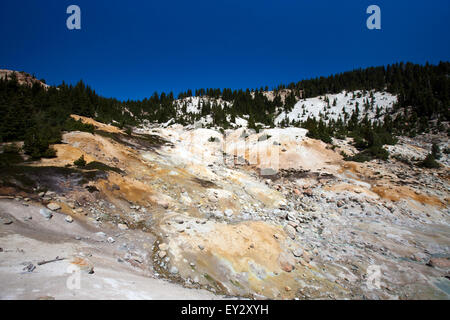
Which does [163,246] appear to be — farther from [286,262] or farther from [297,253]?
[297,253]

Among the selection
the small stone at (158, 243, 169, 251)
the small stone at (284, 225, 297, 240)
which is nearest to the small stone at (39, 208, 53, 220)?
the small stone at (158, 243, 169, 251)

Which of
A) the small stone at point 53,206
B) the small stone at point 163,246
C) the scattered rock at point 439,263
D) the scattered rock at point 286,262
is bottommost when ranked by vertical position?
the scattered rock at point 439,263

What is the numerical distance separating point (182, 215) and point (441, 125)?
55758mm

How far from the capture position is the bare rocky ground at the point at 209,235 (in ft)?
17.8

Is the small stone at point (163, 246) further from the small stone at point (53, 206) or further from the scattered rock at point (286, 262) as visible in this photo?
the scattered rock at point (286, 262)

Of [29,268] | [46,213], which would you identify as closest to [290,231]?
[29,268]

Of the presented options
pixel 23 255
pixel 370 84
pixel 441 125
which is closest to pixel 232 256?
pixel 23 255

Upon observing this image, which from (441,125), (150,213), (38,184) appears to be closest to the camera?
(38,184)

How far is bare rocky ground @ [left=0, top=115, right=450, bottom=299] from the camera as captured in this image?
5.43 meters

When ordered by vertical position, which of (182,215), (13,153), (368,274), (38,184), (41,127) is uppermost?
(41,127)

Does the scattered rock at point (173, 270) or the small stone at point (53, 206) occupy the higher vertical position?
the small stone at point (53, 206)

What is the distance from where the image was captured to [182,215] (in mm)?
10156

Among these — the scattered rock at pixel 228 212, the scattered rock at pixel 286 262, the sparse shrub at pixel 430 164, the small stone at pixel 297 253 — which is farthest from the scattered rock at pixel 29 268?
the sparse shrub at pixel 430 164
